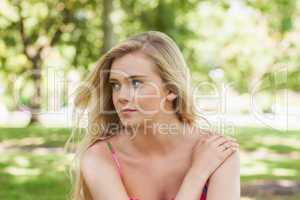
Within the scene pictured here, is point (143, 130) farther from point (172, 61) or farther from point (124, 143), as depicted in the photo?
point (172, 61)

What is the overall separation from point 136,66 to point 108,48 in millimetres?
5744

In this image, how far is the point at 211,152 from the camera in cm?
276

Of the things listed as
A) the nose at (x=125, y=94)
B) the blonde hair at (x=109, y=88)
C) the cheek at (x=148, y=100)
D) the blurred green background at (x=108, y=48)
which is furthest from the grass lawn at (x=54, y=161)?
the nose at (x=125, y=94)

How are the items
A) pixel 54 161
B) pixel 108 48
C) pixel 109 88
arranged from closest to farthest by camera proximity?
pixel 109 88, pixel 54 161, pixel 108 48

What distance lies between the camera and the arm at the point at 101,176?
2.76 m

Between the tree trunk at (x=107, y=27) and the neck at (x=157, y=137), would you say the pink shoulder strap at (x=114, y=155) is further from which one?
the tree trunk at (x=107, y=27)

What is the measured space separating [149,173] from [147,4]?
9.11 meters

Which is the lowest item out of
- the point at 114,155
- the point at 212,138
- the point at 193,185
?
the point at 193,185

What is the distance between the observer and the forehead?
9.24 ft

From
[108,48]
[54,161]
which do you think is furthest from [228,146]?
[108,48]

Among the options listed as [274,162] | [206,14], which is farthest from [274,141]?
[206,14]

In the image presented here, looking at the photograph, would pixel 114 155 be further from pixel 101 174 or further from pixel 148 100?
pixel 148 100

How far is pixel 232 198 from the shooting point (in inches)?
106

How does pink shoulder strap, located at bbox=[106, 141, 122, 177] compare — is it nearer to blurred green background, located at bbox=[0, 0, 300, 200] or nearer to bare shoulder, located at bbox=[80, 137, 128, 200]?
bare shoulder, located at bbox=[80, 137, 128, 200]
